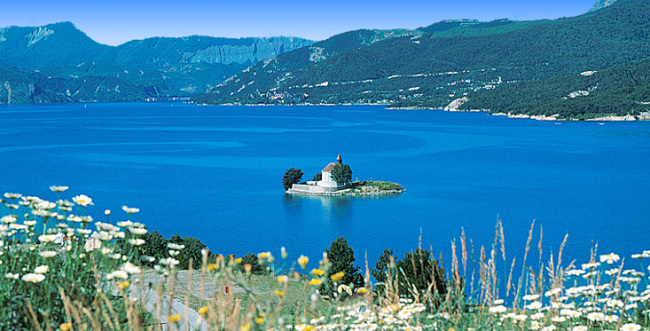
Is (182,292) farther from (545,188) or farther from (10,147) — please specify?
(10,147)

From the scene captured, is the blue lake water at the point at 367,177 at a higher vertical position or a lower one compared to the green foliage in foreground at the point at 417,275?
lower

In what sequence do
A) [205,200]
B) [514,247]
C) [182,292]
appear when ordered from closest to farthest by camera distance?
[182,292] → [514,247] → [205,200]

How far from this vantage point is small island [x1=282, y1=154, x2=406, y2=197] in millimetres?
54531

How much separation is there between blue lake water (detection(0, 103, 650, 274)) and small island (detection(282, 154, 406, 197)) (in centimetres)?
153

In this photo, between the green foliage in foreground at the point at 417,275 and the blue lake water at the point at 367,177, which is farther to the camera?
the blue lake water at the point at 367,177

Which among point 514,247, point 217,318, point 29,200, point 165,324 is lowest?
point 514,247

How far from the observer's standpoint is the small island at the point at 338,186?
5453 cm

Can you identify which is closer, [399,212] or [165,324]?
[165,324]

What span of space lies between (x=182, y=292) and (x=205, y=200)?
40826 mm

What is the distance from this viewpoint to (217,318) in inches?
131

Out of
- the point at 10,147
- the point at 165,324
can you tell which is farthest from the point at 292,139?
the point at 165,324

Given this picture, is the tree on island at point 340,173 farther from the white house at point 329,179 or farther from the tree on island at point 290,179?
the tree on island at point 290,179

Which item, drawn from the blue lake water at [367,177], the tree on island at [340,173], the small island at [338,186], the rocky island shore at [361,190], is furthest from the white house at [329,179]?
the blue lake water at [367,177]

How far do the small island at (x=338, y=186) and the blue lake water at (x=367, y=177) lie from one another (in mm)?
1530
